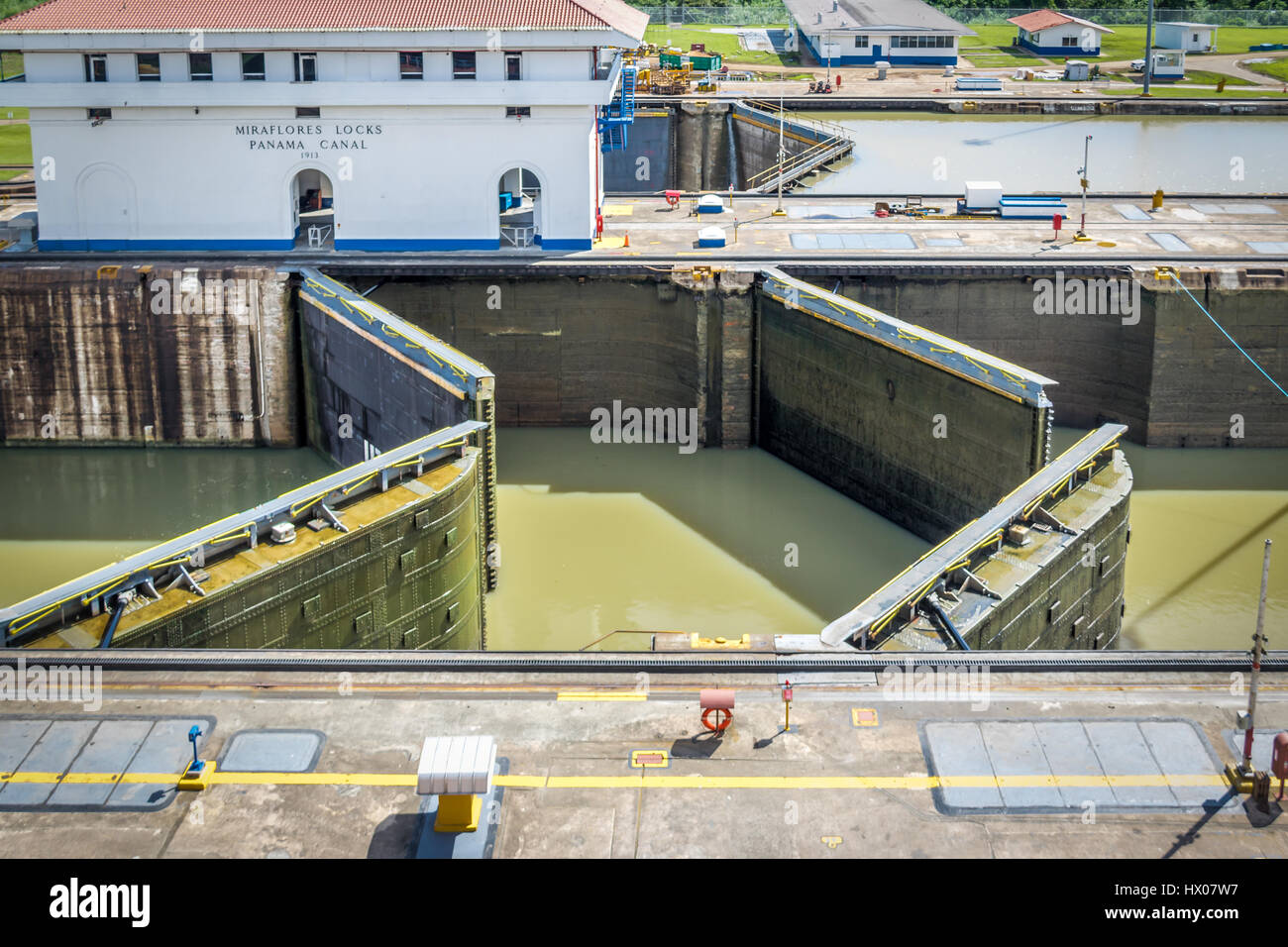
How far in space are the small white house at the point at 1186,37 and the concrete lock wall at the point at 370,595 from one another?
85.7 m

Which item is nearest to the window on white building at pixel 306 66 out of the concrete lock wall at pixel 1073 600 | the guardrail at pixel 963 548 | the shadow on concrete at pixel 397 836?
the guardrail at pixel 963 548

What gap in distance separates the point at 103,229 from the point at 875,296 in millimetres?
23611

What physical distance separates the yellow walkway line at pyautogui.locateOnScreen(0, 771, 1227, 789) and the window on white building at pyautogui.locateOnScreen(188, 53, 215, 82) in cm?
3151

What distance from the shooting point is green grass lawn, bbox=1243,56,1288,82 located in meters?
98.9

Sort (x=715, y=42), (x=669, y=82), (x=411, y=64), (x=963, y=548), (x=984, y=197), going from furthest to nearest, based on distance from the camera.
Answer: (x=715, y=42), (x=669, y=82), (x=984, y=197), (x=411, y=64), (x=963, y=548)

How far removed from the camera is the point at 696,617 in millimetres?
36812

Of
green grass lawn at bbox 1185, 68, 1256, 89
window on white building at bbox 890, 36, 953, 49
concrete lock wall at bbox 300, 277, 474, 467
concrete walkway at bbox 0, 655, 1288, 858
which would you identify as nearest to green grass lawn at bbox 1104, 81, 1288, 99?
green grass lawn at bbox 1185, 68, 1256, 89

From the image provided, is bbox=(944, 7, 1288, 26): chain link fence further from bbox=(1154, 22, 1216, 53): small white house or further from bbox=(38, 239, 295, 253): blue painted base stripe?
bbox=(38, 239, 295, 253): blue painted base stripe

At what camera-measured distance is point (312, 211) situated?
178 ft

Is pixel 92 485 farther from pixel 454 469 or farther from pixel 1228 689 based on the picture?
pixel 1228 689

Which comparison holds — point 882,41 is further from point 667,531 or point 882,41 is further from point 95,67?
point 667,531

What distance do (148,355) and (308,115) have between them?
8630mm

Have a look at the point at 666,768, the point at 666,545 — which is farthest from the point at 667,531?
the point at 666,768
